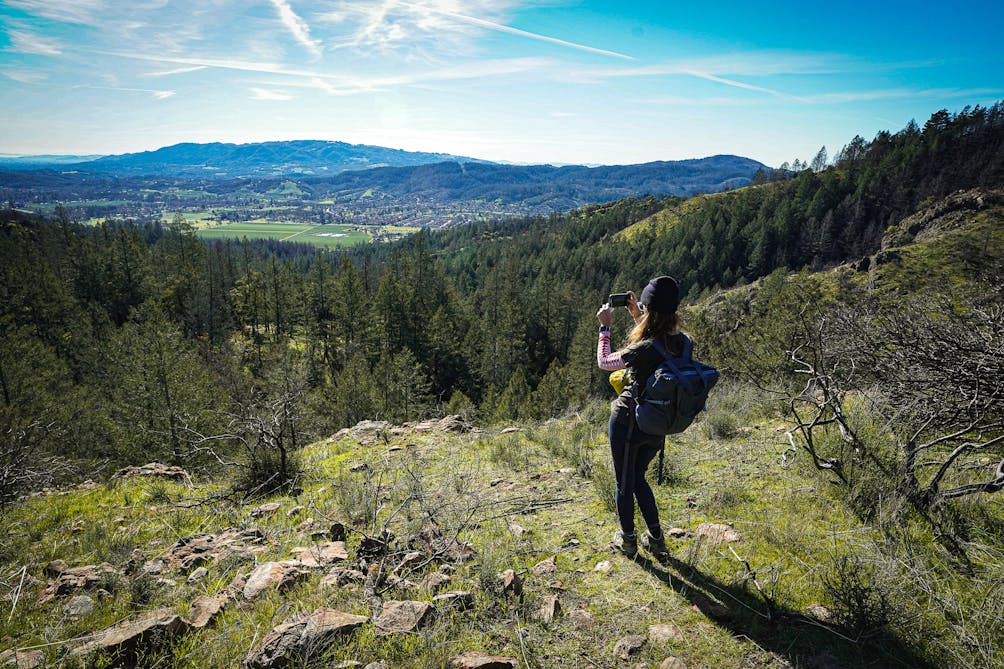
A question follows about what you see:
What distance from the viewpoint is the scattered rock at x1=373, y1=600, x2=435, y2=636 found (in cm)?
283

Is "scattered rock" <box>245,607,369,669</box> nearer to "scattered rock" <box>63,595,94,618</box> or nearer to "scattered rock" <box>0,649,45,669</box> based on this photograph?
"scattered rock" <box>0,649,45,669</box>

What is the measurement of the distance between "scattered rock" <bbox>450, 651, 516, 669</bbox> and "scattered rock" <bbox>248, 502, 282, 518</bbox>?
3.35 metres

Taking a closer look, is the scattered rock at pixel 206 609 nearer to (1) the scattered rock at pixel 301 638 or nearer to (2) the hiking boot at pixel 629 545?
(1) the scattered rock at pixel 301 638

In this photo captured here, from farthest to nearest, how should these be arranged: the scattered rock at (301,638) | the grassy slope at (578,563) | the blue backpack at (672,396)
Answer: the blue backpack at (672,396), the grassy slope at (578,563), the scattered rock at (301,638)

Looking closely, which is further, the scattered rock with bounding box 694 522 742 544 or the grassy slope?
the scattered rock with bounding box 694 522 742 544

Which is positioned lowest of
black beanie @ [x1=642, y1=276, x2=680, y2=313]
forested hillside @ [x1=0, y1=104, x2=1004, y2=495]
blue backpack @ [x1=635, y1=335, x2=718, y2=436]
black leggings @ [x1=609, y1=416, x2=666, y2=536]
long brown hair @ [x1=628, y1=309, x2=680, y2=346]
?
forested hillside @ [x1=0, y1=104, x2=1004, y2=495]

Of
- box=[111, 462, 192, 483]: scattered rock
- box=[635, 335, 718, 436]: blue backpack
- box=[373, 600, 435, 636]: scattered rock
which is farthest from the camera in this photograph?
box=[111, 462, 192, 483]: scattered rock

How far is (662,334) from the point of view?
11.2 ft

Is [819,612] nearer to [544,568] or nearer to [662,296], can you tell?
[544,568]

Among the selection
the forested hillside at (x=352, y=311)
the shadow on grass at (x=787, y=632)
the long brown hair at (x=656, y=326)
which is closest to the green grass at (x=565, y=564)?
the shadow on grass at (x=787, y=632)

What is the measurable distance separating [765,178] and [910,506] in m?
164

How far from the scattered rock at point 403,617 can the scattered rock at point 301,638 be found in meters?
0.12

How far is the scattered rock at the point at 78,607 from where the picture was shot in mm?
2979

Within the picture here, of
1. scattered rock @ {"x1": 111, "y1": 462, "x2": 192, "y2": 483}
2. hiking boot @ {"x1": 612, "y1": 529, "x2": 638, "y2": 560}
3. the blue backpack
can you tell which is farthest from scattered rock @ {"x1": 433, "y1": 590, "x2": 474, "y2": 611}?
scattered rock @ {"x1": 111, "y1": 462, "x2": 192, "y2": 483}
